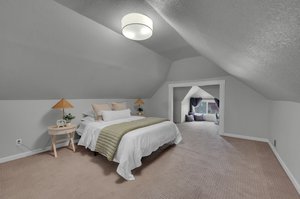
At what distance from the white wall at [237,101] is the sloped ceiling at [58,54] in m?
1.34

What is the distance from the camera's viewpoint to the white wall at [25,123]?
2.29 m

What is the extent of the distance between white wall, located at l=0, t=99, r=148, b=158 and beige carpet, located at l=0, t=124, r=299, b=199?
0.27 metres

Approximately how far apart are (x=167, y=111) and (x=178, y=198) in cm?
384

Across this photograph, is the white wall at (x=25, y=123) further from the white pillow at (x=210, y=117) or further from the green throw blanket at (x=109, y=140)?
the white pillow at (x=210, y=117)

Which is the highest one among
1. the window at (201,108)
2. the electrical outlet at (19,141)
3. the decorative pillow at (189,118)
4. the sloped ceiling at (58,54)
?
the sloped ceiling at (58,54)

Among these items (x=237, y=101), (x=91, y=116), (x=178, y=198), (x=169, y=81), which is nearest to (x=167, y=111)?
(x=169, y=81)

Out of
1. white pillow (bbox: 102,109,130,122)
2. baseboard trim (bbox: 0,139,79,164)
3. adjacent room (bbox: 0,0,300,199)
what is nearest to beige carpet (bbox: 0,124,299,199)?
adjacent room (bbox: 0,0,300,199)

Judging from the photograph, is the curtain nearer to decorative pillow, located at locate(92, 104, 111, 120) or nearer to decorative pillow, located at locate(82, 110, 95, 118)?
decorative pillow, located at locate(92, 104, 111, 120)

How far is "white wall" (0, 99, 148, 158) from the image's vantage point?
2.29 meters

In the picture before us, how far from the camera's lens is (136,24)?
5.66 ft

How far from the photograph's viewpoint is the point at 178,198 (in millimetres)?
1496

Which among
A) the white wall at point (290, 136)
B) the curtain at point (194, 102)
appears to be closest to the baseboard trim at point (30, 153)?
the white wall at point (290, 136)

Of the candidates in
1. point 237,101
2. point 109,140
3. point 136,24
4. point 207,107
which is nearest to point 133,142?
point 109,140

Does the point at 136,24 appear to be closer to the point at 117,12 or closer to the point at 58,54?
the point at 117,12
